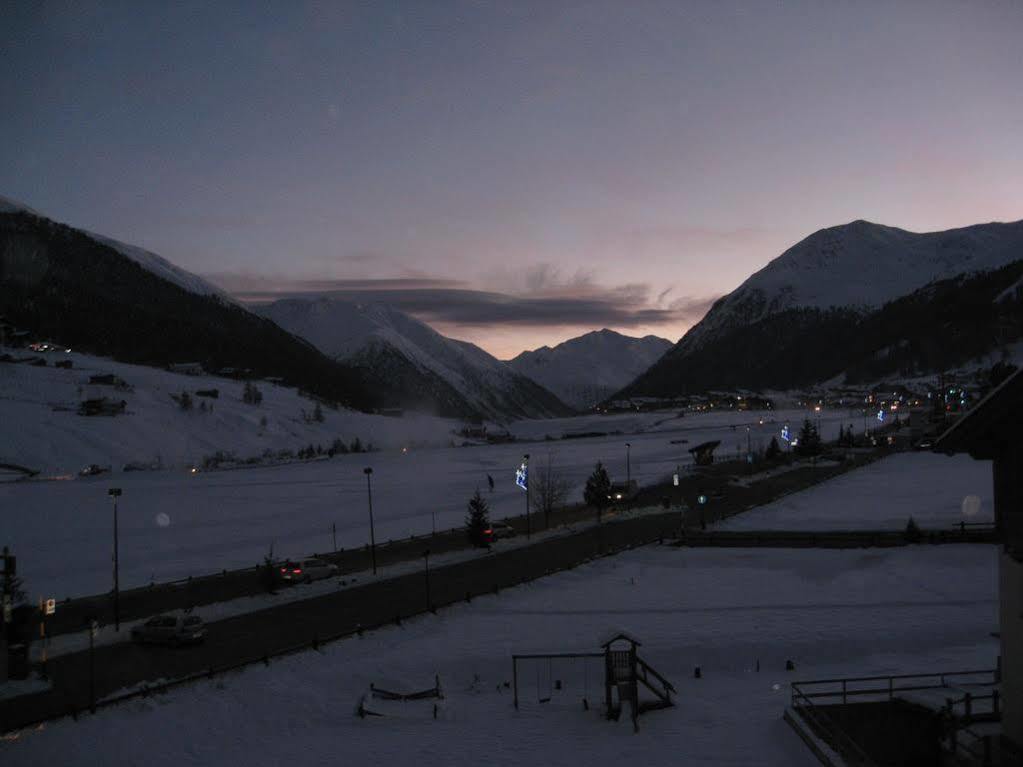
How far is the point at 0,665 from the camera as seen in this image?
17.2 meters

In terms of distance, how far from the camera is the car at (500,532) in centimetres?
→ 3428

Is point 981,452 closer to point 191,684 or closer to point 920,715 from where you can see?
point 920,715

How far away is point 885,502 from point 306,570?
108 ft

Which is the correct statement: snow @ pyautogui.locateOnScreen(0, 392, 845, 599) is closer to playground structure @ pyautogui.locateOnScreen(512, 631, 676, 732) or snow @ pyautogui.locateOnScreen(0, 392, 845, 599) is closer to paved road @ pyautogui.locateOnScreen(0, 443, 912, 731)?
paved road @ pyautogui.locateOnScreen(0, 443, 912, 731)

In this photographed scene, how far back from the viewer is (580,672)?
55.9 ft

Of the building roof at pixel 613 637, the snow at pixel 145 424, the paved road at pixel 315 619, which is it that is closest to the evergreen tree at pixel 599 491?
the paved road at pixel 315 619

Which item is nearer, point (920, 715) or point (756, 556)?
point (920, 715)

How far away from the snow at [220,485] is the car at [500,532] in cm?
481

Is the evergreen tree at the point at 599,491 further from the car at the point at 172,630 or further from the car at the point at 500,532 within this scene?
the car at the point at 172,630

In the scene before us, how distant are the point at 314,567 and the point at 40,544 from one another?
17854 millimetres

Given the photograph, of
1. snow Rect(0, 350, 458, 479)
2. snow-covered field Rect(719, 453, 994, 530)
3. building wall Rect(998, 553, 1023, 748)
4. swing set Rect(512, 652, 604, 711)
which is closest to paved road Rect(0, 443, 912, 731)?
snow-covered field Rect(719, 453, 994, 530)

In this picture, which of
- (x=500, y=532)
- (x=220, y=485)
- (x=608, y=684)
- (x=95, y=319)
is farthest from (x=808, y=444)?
(x=95, y=319)

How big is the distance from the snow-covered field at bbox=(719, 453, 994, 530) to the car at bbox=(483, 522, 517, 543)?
34.8 feet

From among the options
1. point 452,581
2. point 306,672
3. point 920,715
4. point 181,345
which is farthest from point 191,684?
point 181,345
